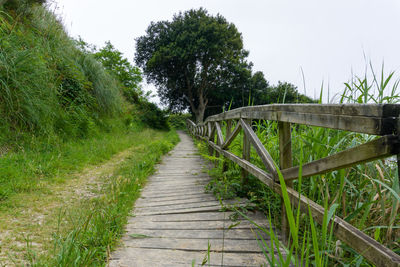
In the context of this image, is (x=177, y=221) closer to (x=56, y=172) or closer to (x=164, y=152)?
(x=56, y=172)

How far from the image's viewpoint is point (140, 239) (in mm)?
2229

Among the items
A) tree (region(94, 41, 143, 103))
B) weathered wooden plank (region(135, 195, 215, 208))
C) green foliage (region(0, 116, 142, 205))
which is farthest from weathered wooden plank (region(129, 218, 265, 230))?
tree (region(94, 41, 143, 103))

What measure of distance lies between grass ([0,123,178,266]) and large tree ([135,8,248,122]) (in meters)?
15.8

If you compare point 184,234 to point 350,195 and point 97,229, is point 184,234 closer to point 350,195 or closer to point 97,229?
point 97,229

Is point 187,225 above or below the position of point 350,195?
below

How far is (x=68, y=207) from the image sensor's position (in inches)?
113

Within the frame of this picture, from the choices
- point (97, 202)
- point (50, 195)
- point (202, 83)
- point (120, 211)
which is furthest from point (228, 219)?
point (202, 83)

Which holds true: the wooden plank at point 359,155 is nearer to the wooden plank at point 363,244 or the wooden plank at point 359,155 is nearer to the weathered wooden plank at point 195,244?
the wooden plank at point 363,244

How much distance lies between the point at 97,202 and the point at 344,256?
2.53 metres

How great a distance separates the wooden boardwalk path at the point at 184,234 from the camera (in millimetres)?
1851

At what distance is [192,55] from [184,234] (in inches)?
752

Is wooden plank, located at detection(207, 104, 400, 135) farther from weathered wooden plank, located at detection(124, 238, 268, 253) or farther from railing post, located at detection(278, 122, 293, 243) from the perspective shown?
weathered wooden plank, located at detection(124, 238, 268, 253)

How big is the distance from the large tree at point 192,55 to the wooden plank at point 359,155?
1892 cm

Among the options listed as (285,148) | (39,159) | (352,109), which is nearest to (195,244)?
(285,148)
